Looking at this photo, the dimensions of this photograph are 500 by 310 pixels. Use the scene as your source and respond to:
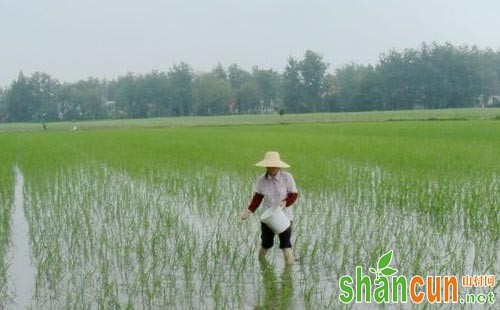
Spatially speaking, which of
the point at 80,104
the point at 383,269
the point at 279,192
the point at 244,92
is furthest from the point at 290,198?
the point at 80,104

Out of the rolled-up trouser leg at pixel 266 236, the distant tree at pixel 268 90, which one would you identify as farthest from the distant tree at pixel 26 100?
the rolled-up trouser leg at pixel 266 236

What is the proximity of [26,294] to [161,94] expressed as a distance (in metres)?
66.0

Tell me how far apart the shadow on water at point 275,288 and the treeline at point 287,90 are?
55.5 metres

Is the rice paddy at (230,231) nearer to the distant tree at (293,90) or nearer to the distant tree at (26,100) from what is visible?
the distant tree at (293,90)

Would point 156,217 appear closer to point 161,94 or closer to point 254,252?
point 254,252

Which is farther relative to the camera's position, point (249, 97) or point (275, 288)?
point (249, 97)

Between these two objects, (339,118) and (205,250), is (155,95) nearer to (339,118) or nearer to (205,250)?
(339,118)

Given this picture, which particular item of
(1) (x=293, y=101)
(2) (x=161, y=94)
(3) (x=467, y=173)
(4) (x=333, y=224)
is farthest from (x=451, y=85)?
A: (4) (x=333, y=224)

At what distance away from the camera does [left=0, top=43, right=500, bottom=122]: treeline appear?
57094 mm

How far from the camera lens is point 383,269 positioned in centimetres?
412

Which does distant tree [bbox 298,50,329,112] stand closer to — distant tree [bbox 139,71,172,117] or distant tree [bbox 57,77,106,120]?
distant tree [bbox 139,71,172,117]

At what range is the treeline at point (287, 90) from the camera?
187 feet

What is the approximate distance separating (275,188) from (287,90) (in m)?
60.8

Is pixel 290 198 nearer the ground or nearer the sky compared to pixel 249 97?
nearer the ground
